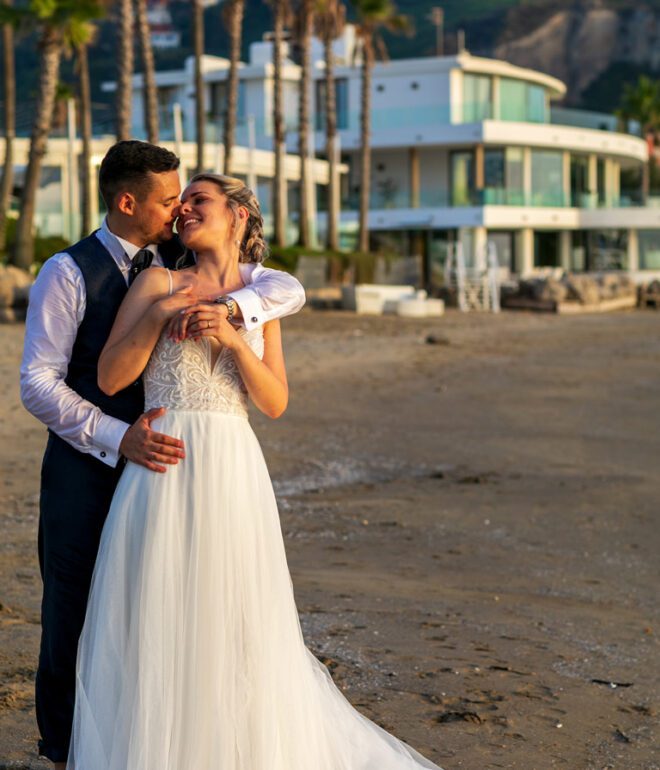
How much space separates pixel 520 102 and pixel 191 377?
5794cm

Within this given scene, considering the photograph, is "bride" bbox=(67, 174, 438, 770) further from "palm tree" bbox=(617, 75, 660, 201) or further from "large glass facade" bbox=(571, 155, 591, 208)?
"palm tree" bbox=(617, 75, 660, 201)

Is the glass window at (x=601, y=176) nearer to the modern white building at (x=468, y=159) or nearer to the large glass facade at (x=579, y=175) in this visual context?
the modern white building at (x=468, y=159)

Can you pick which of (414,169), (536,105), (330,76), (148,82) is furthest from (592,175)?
(148,82)

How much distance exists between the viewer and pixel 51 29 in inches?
1162

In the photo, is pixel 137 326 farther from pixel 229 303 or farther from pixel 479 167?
pixel 479 167

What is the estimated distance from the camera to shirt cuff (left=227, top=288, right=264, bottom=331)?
12.4 ft

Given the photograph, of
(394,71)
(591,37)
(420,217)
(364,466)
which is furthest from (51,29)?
(591,37)

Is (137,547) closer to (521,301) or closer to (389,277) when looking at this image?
(521,301)

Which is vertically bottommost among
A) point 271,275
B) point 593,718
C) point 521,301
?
point 521,301

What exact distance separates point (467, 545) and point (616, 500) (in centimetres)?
225

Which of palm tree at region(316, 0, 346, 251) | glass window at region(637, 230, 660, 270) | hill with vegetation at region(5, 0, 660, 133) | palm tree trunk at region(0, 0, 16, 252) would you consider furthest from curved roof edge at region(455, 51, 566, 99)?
hill with vegetation at region(5, 0, 660, 133)

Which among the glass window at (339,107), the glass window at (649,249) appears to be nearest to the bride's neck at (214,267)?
the glass window at (339,107)

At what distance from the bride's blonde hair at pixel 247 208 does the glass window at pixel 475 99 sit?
53834mm

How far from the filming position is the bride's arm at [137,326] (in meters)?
3.70
